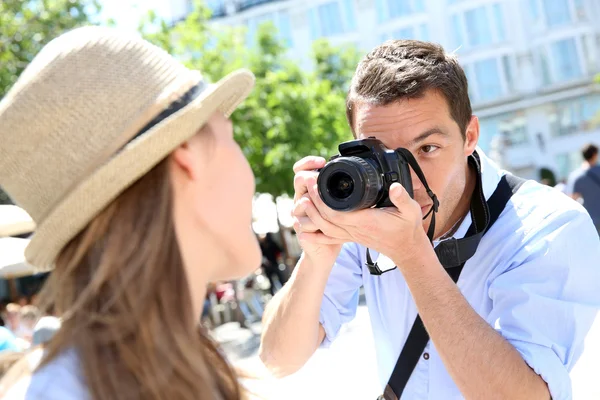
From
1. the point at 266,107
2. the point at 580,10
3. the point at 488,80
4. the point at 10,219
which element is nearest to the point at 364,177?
the point at 10,219

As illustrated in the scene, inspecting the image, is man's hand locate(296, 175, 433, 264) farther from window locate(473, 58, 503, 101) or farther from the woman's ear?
window locate(473, 58, 503, 101)

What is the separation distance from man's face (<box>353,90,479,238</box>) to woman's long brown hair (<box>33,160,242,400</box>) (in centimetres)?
120

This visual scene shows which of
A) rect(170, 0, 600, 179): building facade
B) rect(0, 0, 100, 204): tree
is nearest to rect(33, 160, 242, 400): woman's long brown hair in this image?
rect(0, 0, 100, 204): tree

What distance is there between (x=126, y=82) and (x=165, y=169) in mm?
149

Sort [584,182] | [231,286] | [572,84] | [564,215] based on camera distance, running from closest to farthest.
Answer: [564,215], [584,182], [231,286], [572,84]

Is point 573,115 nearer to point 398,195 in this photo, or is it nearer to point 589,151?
point 589,151

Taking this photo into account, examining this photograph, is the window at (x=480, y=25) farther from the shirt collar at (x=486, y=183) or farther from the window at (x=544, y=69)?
the shirt collar at (x=486, y=183)

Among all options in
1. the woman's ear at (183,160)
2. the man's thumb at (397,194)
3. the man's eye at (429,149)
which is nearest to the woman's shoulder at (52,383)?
the woman's ear at (183,160)

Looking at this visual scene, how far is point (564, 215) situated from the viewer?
2.13 meters

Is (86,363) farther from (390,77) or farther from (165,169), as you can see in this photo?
(390,77)

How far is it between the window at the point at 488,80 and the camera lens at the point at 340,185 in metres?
39.0

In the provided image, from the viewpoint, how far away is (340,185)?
225 cm

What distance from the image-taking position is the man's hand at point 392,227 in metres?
2.08

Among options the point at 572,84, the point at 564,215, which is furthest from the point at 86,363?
A: the point at 572,84
